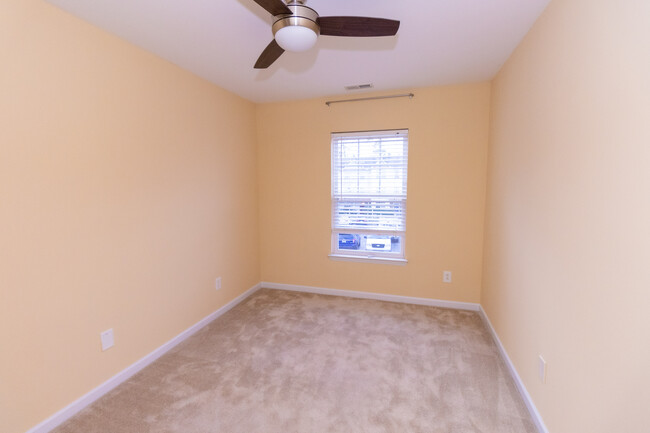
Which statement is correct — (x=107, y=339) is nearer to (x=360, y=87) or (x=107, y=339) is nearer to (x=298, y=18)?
(x=298, y=18)

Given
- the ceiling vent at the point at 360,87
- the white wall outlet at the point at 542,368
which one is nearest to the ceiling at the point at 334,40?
the ceiling vent at the point at 360,87

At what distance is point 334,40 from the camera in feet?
7.11

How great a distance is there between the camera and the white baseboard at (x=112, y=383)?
1723 millimetres

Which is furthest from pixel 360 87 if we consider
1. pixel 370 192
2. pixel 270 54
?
pixel 270 54

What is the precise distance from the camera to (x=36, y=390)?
1667 millimetres

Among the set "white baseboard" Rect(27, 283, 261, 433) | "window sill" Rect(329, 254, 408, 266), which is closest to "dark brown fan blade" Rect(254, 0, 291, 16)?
"white baseboard" Rect(27, 283, 261, 433)

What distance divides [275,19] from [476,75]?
2.22 m

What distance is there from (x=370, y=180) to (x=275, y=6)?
7.68ft

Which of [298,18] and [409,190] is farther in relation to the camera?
[409,190]

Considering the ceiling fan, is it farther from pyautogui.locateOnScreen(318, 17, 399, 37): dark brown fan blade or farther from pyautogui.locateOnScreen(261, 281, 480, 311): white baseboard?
pyautogui.locateOnScreen(261, 281, 480, 311): white baseboard

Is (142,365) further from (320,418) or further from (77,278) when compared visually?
(320,418)

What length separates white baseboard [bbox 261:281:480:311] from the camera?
3.33 metres

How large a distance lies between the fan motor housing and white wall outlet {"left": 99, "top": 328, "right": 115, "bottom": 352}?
2242 millimetres

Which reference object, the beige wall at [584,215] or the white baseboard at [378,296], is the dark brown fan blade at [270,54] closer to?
the beige wall at [584,215]
